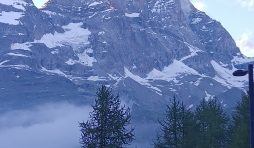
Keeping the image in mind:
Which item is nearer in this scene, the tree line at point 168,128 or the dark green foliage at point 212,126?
the tree line at point 168,128

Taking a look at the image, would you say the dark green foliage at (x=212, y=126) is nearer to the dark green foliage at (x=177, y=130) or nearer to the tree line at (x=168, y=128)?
the tree line at (x=168, y=128)

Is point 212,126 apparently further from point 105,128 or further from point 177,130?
point 105,128

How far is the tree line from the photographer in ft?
115

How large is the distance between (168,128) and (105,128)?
7.96m

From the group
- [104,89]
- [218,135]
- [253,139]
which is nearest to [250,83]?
[253,139]

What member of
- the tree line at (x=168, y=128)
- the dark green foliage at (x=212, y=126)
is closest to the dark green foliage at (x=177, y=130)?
the tree line at (x=168, y=128)

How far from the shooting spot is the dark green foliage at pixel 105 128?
34.8m

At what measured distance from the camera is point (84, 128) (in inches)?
1409

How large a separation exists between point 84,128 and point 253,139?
1618 centimetres

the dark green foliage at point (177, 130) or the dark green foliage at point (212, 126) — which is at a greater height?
the dark green foliage at point (212, 126)

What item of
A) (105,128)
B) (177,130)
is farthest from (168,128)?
(105,128)

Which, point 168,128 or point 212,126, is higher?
point 212,126

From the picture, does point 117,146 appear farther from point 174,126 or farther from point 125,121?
point 174,126

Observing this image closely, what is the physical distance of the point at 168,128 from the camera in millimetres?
41719
